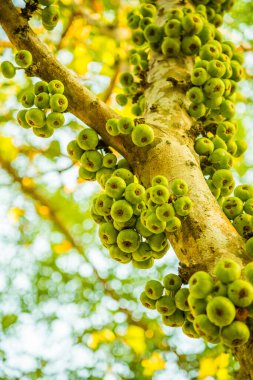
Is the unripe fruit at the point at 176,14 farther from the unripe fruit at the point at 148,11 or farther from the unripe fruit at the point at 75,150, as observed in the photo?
the unripe fruit at the point at 75,150

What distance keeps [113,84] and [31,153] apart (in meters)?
2.00

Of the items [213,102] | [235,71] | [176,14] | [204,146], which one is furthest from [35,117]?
[235,71]

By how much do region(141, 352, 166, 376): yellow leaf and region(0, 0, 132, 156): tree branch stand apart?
4412 mm

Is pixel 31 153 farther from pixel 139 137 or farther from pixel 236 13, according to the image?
pixel 139 137

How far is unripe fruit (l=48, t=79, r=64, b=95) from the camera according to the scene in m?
2.85

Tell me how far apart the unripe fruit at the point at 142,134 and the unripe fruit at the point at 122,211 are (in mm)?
461

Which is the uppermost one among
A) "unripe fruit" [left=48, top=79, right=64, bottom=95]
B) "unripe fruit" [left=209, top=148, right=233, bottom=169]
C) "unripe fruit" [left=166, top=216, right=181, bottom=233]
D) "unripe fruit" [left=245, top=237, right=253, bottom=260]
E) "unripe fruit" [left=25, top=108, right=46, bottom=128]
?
"unripe fruit" [left=245, top=237, right=253, bottom=260]

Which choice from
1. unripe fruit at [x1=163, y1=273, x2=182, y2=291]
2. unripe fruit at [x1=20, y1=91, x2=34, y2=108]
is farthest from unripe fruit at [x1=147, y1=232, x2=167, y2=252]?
unripe fruit at [x1=20, y1=91, x2=34, y2=108]

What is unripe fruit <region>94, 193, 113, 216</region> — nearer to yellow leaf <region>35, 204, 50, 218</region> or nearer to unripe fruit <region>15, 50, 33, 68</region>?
unripe fruit <region>15, 50, 33, 68</region>

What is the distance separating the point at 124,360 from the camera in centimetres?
639

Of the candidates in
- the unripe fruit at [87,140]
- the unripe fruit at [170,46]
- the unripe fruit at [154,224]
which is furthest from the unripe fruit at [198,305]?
the unripe fruit at [170,46]

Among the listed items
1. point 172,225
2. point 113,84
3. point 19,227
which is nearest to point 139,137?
point 172,225

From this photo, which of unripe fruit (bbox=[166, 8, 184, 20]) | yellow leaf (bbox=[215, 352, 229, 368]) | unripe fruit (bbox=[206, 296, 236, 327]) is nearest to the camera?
unripe fruit (bbox=[206, 296, 236, 327])

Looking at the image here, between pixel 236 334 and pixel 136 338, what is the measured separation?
5250 millimetres
